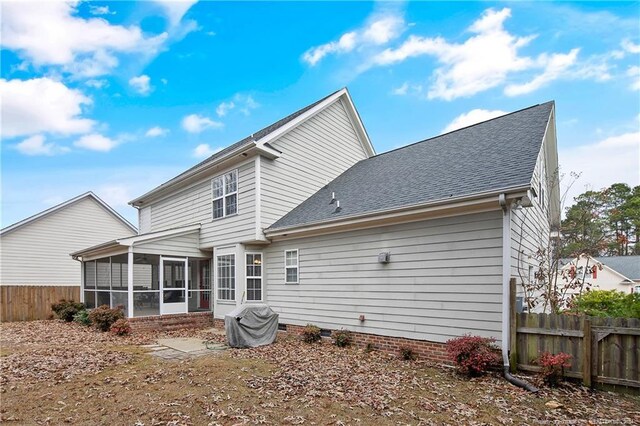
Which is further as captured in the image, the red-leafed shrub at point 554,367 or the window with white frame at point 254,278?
the window with white frame at point 254,278

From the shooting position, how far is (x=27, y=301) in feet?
57.1

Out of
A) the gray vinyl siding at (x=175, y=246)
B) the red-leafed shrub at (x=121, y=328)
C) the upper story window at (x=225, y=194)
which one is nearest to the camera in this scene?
the red-leafed shrub at (x=121, y=328)

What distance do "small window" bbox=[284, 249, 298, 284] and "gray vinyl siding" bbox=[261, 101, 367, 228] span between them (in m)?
1.31

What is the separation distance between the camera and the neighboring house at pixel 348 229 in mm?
7402

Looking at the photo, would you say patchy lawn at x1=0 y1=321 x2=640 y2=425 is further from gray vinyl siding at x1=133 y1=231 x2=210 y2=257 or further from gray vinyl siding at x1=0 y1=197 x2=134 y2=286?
gray vinyl siding at x1=0 y1=197 x2=134 y2=286

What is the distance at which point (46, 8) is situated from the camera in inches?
333

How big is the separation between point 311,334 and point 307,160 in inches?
257

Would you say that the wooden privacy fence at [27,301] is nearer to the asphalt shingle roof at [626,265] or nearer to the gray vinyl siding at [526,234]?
the gray vinyl siding at [526,234]

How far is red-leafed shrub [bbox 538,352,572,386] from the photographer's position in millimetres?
5879

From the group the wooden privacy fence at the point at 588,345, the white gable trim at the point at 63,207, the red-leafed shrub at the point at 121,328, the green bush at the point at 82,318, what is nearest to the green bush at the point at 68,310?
the green bush at the point at 82,318

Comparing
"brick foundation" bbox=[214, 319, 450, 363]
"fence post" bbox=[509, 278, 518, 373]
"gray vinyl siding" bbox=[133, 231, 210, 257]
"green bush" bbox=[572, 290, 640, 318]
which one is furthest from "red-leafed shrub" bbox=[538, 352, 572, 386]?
"gray vinyl siding" bbox=[133, 231, 210, 257]

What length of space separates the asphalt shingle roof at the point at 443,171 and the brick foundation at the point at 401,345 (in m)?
3.08

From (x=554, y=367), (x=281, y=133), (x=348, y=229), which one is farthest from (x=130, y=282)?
(x=554, y=367)

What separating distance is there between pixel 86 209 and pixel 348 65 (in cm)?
1782
